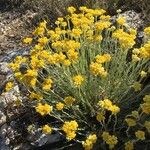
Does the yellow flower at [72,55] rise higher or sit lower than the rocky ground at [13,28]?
higher

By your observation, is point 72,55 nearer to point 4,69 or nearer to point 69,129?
point 69,129


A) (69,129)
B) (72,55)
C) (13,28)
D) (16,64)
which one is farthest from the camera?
(13,28)

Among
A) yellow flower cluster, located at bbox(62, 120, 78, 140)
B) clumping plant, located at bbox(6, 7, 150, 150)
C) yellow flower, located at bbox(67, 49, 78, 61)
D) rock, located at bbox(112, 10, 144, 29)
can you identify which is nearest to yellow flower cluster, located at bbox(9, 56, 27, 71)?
clumping plant, located at bbox(6, 7, 150, 150)

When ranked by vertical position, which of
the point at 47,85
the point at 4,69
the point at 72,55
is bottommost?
the point at 4,69

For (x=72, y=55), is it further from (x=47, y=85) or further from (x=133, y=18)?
(x=133, y=18)

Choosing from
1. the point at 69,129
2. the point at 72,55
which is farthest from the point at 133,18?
the point at 69,129

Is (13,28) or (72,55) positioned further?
(13,28)

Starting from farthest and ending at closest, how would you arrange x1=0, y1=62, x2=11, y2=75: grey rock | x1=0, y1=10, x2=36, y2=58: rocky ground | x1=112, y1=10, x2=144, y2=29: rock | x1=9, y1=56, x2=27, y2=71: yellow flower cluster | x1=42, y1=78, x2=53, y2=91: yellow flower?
x1=0, y1=10, x2=36, y2=58: rocky ground, x1=0, y1=62, x2=11, y2=75: grey rock, x1=112, y1=10, x2=144, y2=29: rock, x1=9, y1=56, x2=27, y2=71: yellow flower cluster, x1=42, y1=78, x2=53, y2=91: yellow flower

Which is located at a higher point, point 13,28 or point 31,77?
point 31,77

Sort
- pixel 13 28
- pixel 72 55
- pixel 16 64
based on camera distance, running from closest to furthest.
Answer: pixel 72 55, pixel 16 64, pixel 13 28

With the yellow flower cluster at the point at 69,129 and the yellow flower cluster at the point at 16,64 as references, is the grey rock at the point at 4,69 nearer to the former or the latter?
the yellow flower cluster at the point at 16,64

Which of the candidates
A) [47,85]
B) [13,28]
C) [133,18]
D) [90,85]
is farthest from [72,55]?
[13,28]

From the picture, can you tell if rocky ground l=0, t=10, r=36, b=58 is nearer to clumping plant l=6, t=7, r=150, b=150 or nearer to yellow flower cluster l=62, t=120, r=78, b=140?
clumping plant l=6, t=7, r=150, b=150

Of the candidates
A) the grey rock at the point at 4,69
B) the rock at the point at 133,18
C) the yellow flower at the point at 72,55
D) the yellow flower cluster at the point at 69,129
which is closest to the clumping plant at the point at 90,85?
the yellow flower at the point at 72,55
